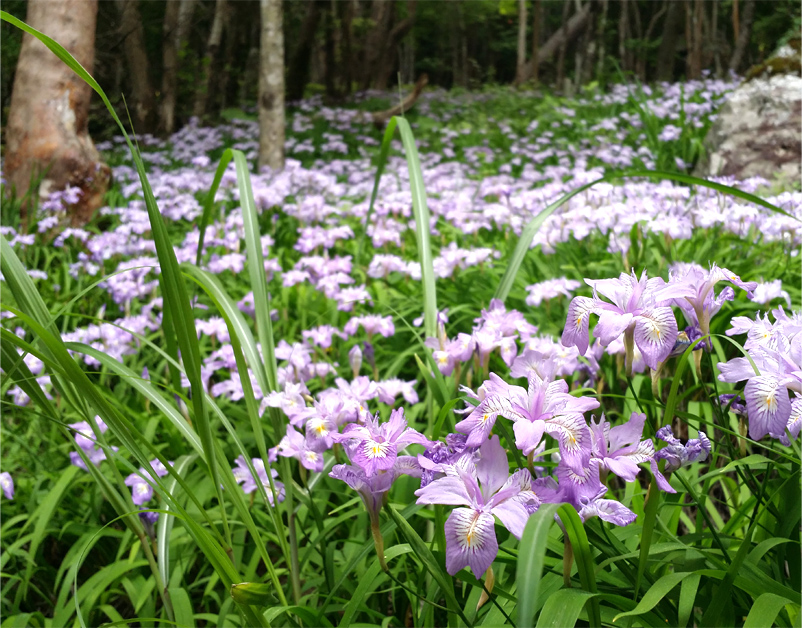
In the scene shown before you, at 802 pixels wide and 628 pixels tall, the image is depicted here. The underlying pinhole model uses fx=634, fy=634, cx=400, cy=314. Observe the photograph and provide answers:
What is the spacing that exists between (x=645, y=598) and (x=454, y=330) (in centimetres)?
214

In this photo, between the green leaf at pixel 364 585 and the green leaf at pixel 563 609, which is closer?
the green leaf at pixel 563 609

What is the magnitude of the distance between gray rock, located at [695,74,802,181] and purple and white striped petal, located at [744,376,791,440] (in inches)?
218

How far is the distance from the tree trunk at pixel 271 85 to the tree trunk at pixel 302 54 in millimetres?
5297

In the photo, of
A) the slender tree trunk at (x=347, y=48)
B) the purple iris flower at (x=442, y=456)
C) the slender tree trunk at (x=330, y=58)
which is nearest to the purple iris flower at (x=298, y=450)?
the purple iris flower at (x=442, y=456)

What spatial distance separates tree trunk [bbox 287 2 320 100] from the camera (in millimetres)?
11484

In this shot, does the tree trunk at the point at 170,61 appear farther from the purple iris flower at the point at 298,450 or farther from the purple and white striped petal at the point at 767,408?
the purple and white striped petal at the point at 767,408

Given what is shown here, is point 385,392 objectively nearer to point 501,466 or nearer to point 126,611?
point 501,466

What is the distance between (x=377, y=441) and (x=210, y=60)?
1233 centimetres

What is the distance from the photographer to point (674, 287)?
3.38 feet

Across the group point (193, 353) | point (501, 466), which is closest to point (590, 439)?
point (501, 466)

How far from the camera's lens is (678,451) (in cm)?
96

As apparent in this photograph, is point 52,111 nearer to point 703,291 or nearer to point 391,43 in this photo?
point 703,291

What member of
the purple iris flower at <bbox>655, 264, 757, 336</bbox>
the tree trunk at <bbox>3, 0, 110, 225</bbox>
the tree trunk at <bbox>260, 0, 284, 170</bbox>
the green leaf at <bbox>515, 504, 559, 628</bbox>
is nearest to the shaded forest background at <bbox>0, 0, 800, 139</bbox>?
the tree trunk at <bbox>260, 0, 284, 170</bbox>

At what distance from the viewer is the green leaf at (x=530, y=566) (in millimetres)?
641
